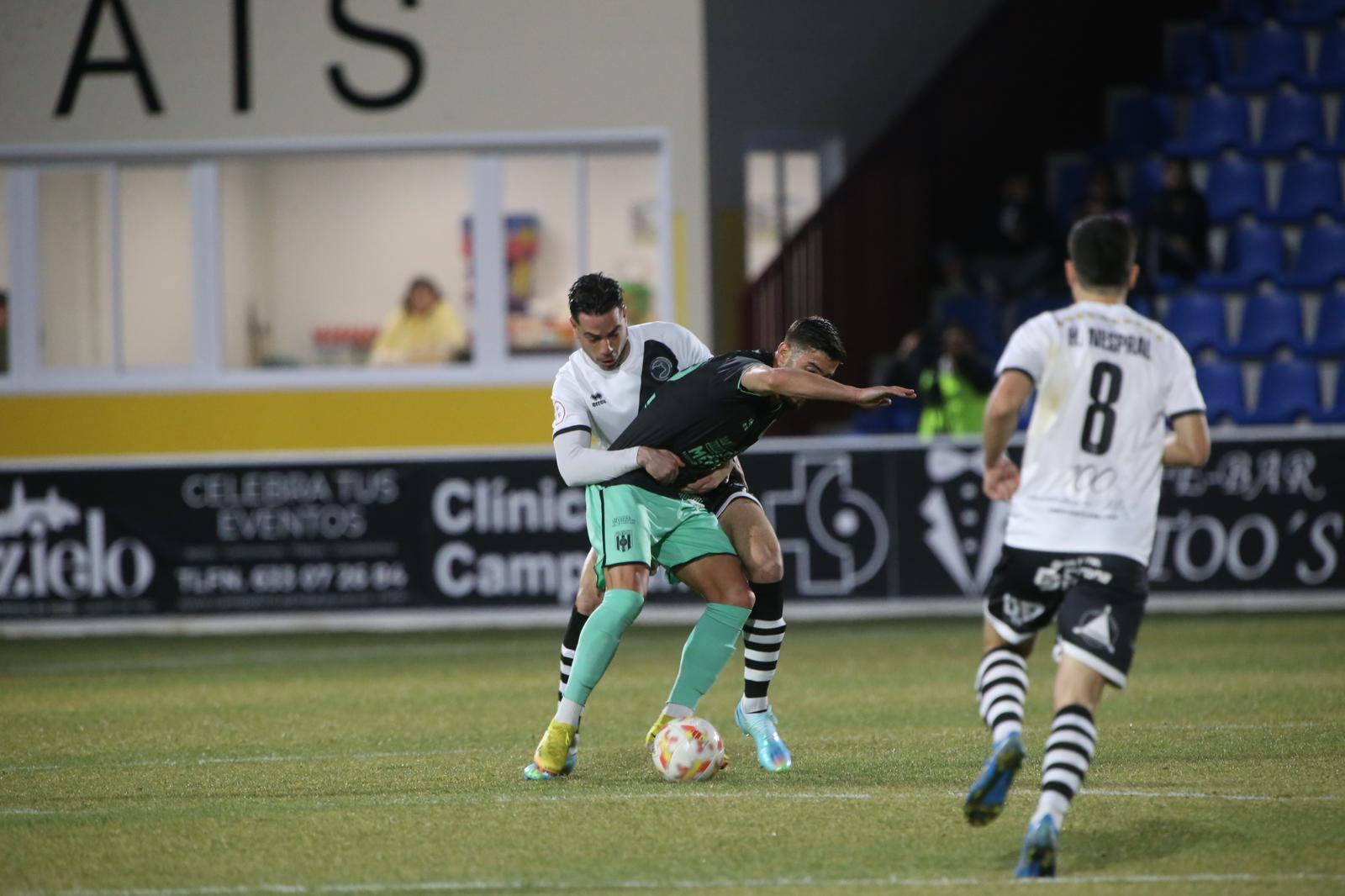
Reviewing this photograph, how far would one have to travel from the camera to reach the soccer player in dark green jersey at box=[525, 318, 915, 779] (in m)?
6.02

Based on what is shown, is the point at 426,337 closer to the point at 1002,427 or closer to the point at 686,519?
the point at 686,519

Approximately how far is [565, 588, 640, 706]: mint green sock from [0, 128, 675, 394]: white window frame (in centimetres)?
842

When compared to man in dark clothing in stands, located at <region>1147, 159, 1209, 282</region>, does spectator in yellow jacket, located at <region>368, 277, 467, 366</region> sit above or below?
below

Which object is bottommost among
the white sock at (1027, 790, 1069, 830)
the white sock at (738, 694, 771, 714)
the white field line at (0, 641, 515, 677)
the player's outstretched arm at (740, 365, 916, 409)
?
the white field line at (0, 641, 515, 677)

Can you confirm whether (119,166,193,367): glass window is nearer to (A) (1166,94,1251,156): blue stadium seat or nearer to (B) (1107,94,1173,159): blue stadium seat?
(B) (1107,94,1173,159): blue stadium seat

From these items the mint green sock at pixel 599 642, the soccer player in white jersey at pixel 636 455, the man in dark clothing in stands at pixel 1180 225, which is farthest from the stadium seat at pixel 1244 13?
the mint green sock at pixel 599 642

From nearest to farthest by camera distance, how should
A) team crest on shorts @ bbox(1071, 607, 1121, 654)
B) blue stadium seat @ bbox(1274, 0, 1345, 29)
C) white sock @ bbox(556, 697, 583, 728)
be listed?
team crest on shorts @ bbox(1071, 607, 1121, 654) < white sock @ bbox(556, 697, 583, 728) < blue stadium seat @ bbox(1274, 0, 1345, 29)

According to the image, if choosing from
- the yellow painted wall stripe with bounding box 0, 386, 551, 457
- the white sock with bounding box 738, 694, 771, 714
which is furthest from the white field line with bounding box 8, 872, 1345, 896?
the yellow painted wall stripe with bounding box 0, 386, 551, 457

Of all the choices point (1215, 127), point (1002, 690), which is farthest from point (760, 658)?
point (1215, 127)

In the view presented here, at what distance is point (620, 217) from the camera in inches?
574

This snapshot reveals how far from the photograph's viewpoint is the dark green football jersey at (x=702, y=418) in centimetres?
610

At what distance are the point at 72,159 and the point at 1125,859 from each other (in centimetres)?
1245

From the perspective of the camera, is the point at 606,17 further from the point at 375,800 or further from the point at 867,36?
the point at 375,800

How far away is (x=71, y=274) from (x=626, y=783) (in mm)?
10412
